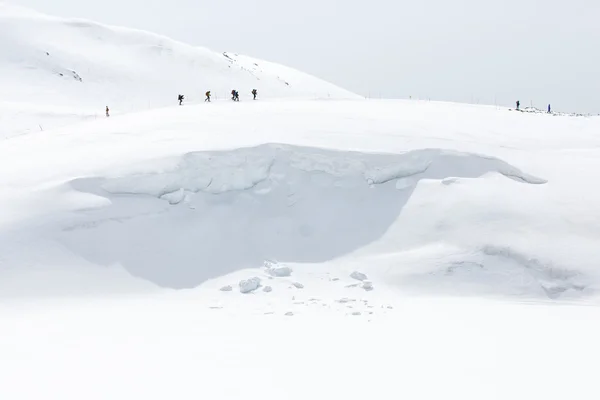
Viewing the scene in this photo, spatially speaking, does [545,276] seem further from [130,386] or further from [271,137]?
[130,386]

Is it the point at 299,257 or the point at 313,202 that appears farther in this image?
the point at 313,202

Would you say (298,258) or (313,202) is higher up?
(313,202)

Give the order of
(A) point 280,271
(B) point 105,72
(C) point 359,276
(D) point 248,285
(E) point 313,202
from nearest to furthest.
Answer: (D) point 248,285 → (C) point 359,276 → (A) point 280,271 → (E) point 313,202 → (B) point 105,72

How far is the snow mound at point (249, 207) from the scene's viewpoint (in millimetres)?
13617

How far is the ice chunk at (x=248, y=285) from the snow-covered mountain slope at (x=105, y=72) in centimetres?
2972

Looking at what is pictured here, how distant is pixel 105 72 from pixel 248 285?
169 feet

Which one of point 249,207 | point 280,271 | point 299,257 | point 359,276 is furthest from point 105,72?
point 359,276

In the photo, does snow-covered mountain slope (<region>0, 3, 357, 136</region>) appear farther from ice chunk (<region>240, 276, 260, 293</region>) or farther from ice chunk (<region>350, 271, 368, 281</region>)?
ice chunk (<region>350, 271, 368, 281</region>)

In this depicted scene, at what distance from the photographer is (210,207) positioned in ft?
50.2

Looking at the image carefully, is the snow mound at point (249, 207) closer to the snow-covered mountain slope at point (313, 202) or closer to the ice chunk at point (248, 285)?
the snow-covered mountain slope at point (313, 202)

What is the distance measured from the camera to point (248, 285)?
1258 cm

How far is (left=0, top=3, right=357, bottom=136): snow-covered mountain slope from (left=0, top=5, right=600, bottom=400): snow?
25603 mm

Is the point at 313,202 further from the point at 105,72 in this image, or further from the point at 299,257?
the point at 105,72

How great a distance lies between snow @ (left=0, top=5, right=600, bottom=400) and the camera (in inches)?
336
